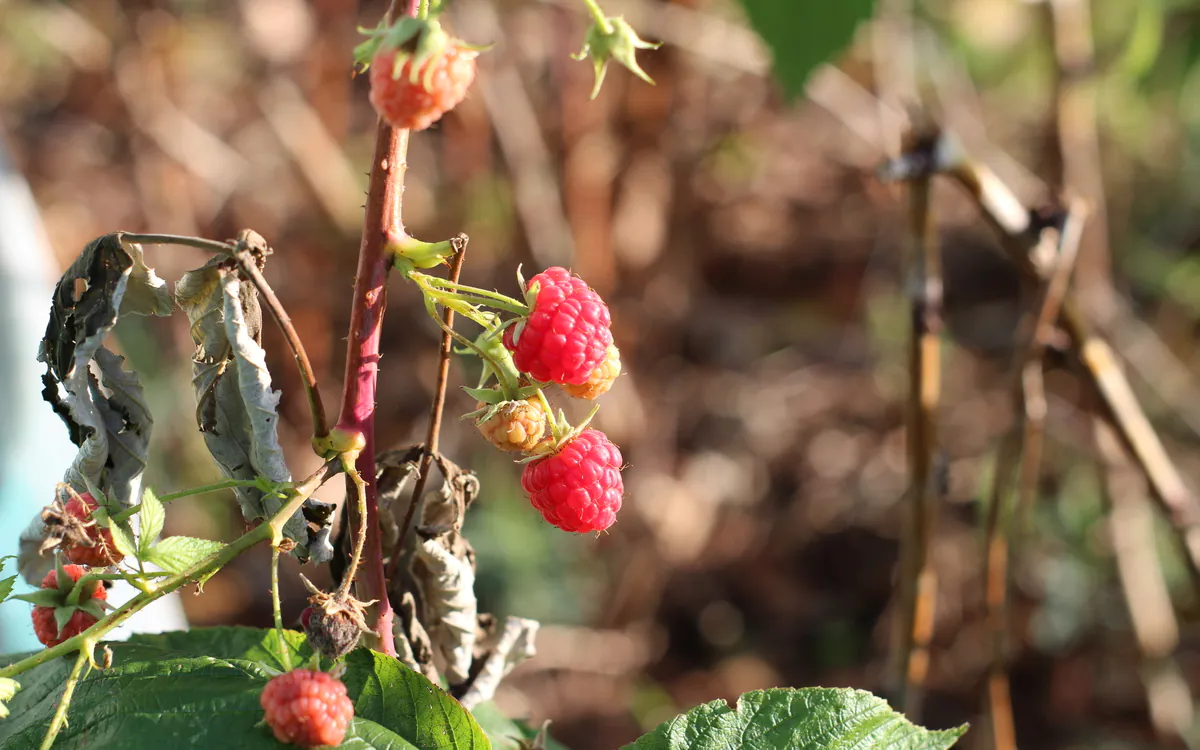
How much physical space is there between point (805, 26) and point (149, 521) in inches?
32.6

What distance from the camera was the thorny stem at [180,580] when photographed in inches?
22.9

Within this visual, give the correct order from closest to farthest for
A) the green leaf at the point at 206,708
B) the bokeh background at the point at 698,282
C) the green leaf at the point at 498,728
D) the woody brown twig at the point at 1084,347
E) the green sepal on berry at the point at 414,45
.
Result: the green sepal on berry at the point at 414,45 < the green leaf at the point at 206,708 < the green leaf at the point at 498,728 < the woody brown twig at the point at 1084,347 < the bokeh background at the point at 698,282

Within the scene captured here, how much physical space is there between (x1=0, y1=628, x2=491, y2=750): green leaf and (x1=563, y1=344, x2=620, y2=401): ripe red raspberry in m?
0.22

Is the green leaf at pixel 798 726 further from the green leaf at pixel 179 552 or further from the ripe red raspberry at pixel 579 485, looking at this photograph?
the green leaf at pixel 179 552

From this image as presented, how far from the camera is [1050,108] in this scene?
1.56 metres

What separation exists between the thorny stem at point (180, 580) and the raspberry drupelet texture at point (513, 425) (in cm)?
12

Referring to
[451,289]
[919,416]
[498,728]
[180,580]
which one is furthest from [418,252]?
[919,416]

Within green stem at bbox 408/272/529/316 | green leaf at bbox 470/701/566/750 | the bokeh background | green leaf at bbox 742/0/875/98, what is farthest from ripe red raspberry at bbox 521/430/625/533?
the bokeh background

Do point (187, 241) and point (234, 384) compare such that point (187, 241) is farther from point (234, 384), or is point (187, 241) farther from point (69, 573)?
point (69, 573)

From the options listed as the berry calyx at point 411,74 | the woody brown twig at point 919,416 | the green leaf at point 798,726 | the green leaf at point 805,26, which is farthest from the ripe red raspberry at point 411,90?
the woody brown twig at point 919,416

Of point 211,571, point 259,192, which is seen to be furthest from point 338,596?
point 259,192

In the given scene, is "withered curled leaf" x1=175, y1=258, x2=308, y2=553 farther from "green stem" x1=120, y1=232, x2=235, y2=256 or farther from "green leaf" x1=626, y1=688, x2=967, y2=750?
"green leaf" x1=626, y1=688, x2=967, y2=750

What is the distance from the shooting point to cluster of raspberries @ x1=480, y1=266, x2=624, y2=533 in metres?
0.66

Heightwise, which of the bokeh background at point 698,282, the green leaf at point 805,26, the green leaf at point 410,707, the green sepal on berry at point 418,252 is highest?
the bokeh background at point 698,282
